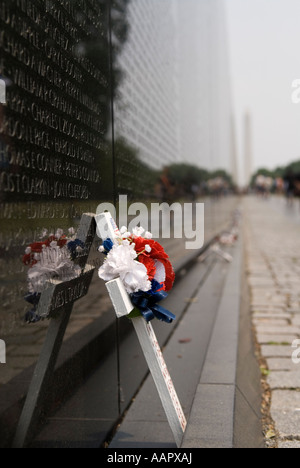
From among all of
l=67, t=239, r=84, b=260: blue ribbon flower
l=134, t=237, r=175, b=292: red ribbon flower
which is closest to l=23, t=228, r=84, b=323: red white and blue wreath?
l=67, t=239, r=84, b=260: blue ribbon flower

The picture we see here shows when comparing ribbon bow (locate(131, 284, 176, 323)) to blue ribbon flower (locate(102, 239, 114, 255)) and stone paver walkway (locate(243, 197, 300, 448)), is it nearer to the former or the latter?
blue ribbon flower (locate(102, 239, 114, 255))

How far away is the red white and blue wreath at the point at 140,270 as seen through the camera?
2.34m

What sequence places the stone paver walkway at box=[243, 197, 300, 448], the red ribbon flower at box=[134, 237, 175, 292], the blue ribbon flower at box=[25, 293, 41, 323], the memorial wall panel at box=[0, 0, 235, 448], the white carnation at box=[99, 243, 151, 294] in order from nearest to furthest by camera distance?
the memorial wall panel at box=[0, 0, 235, 448] < the blue ribbon flower at box=[25, 293, 41, 323] < the white carnation at box=[99, 243, 151, 294] < the red ribbon flower at box=[134, 237, 175, 292] < the stone paver walkway at box=[243, 197, 300, 448]

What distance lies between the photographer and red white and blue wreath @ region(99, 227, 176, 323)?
2344 mm

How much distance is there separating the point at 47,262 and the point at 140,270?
386mm

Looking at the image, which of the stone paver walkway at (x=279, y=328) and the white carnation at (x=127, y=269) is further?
the stone paver walkway at (x=279, y=328)

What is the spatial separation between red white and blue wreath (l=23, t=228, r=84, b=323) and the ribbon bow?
289mm

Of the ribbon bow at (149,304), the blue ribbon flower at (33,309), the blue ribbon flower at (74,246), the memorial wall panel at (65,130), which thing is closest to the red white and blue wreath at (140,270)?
the ribbon bow at (149,304)

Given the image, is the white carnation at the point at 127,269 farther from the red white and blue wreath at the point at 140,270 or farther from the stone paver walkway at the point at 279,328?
the stone paver walkway at the point at 279,328

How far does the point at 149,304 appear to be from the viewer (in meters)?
2.47

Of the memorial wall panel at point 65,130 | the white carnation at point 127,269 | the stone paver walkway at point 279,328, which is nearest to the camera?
the memorial wall panel at point 65,130

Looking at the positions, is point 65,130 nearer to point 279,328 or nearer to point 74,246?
point 74,246

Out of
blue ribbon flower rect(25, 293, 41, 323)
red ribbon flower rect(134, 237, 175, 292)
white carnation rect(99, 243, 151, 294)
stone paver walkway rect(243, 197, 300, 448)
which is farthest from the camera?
stone paver walkway rect(243, 197, 300, 448)
